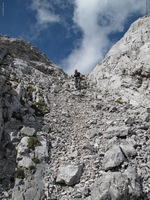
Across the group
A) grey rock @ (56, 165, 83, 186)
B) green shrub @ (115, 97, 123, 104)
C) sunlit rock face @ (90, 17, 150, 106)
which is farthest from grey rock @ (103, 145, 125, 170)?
green shrub @ (115, 97, 123, 104)

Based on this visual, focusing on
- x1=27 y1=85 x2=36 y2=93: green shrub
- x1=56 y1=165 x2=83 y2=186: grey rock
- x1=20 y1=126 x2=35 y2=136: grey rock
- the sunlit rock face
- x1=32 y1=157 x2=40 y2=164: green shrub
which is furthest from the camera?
the sunlit rock face

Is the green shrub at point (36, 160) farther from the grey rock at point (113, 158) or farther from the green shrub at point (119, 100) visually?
the green shrub at point (119, 100)

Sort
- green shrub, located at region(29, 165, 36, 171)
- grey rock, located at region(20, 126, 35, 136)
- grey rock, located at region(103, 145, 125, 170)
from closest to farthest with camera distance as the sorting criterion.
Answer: grey rock, located at region(103, 145, 125, 170)
green shrub, located at region(29, 165, 36, 171)
grey rock, located at region(20, 126, 35, 136)

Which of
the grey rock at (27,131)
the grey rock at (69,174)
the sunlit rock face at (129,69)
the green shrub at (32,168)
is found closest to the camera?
the grey rock at (69,174)

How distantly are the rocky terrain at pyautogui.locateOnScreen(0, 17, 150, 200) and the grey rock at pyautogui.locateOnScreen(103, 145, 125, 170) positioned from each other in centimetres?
8

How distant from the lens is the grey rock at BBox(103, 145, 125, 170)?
2173cm

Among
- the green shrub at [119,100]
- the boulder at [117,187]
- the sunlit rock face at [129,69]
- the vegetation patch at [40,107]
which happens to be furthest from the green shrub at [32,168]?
the sunlit rock face at [129,69]

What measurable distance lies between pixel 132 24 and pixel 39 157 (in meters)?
36.8

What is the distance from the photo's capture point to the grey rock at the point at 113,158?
21.7m

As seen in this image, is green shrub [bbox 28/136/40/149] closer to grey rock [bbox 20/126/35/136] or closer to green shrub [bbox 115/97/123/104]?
grey rock [bbox 20/126/35/136]

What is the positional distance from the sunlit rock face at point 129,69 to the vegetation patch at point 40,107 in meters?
10.6

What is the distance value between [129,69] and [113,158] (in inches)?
908

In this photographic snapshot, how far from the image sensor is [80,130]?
2950 centimetres

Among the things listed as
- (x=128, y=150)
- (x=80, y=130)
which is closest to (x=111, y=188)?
(x=128, y=150)
